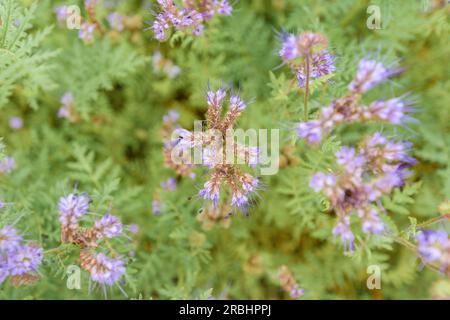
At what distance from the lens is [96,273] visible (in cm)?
290

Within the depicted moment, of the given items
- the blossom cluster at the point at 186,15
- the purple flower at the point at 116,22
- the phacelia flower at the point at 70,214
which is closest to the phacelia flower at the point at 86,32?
the purple flower at the point at 116,22

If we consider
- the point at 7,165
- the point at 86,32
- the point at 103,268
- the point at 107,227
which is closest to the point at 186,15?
the point at 86,32

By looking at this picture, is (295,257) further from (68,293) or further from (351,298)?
(68,293)

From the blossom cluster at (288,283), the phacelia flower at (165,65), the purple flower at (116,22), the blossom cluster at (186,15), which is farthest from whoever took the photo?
the phacelia flower at (165,65)

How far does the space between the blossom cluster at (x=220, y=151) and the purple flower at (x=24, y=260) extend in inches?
46.3

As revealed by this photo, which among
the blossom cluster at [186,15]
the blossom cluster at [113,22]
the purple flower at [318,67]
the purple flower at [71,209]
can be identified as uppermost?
the blossom cluster at [113,22]

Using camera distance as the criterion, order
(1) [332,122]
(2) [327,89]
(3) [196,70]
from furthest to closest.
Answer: (3) [196,70]
(2) [327,89]
(1) [332,122]

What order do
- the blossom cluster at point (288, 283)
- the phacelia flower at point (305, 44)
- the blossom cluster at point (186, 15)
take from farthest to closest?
the blossom cluster at point (288, 283), the blossom cluster at point (186, 15), the phacelia flower at point (305, 44)

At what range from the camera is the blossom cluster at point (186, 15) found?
3127 millimetres

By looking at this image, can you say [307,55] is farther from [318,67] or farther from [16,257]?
[16,257]

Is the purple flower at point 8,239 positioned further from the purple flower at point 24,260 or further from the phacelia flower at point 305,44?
the phacelia flower at point 305,44

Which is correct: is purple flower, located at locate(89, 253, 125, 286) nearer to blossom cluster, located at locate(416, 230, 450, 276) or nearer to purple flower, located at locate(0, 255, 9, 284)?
purple flower, located at locate(0, 255, 9, 284)
